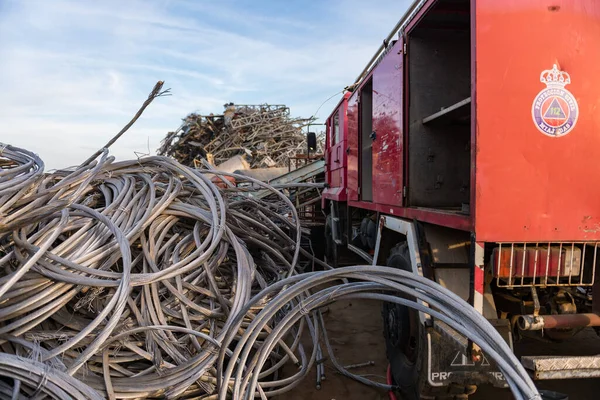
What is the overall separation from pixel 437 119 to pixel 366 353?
2.53 metres

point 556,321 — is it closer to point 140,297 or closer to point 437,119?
point 437,119

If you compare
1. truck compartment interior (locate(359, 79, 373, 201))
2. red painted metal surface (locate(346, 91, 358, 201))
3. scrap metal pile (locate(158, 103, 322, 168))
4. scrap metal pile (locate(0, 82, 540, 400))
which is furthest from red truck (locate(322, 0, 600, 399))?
scrap metal pile (locate(158, 103, 322, 168))

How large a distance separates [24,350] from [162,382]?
0.93 meters

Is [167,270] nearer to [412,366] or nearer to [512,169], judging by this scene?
[412,366]

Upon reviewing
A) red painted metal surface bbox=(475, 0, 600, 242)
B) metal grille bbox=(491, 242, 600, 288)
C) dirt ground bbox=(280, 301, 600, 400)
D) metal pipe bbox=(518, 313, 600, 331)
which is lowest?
dirt ground bbox=(280, 301, 600, 400)

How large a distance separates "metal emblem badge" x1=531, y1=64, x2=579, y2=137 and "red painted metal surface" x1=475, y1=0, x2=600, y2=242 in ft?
0.08

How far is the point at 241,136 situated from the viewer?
1869 centimetres

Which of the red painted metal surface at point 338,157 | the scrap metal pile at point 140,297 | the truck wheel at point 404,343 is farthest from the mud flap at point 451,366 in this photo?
the red painted metal surface at point 338,157

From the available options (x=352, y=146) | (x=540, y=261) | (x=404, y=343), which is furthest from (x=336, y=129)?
(x=540, y=261)

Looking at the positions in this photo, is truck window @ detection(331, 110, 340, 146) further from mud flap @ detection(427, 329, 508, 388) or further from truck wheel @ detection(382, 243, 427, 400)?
mud flap @ detection(427, 329, 508, 388)

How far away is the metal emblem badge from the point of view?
230cm

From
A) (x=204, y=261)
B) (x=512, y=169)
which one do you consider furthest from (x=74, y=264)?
(x=512, y=169)

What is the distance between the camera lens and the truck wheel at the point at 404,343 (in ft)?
9.53

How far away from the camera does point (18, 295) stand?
2701mm
